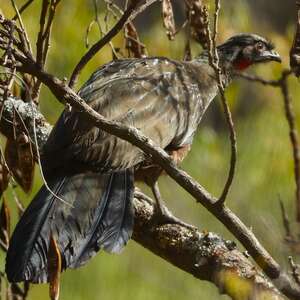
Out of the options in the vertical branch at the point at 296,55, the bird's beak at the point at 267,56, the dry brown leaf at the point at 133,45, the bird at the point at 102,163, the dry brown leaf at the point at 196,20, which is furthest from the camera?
the bird's beak at the point at 267,56

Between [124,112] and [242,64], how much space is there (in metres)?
1.52

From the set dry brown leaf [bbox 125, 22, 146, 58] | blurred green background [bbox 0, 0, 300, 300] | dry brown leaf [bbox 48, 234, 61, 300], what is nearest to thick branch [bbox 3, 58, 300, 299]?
dry brown leaf [bbox 48, 234, 61, 300]

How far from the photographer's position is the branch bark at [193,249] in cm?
408

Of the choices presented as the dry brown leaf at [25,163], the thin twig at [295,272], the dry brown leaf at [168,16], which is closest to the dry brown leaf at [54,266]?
the thin twig at [295,272]

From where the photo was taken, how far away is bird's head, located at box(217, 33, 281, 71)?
600 cm

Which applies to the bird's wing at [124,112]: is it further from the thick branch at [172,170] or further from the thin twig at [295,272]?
the thin twig at [295,272]

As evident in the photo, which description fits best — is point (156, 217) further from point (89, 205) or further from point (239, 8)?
point (239, 8)

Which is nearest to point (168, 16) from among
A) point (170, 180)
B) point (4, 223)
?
point (4, 223)

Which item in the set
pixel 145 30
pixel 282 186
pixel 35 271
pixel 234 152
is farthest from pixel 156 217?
pixel 145 30

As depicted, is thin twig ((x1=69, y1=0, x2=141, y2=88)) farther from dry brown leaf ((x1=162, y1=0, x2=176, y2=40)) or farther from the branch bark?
dry brown leaf ((x1=162, y1=0, x2=176, y2=40))

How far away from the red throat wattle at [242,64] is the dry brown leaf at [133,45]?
98cm

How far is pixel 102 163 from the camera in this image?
4.60 meters

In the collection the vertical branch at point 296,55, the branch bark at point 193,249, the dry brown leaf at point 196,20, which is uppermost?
the dry brown leaf at point 196,20

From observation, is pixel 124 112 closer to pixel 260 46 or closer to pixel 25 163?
pixel 25 163
